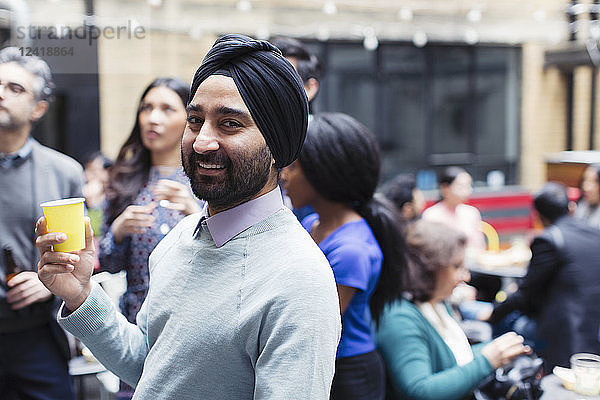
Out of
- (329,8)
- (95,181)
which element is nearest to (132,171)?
(95,181)

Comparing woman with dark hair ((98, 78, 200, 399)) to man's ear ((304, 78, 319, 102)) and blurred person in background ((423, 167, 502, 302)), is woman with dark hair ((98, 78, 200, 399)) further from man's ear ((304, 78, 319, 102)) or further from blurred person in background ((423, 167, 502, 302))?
blurred person in background ((423, 167, 502, 302))

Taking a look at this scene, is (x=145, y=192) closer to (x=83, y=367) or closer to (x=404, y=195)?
(x=83, y=367)

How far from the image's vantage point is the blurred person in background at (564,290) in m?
3.42

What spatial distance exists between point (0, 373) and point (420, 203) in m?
3.56

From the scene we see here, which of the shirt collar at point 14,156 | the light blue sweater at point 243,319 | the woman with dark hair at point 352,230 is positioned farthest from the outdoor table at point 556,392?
the shirt collar at point 14,156

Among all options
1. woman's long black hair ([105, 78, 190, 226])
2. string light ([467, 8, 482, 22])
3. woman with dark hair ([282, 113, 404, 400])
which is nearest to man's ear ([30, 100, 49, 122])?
woman's long black hair ([105, 78, 190, 226])

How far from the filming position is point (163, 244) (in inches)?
53.3

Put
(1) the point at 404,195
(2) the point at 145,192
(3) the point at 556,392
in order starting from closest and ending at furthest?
(2) the point at 145,192
(3) the point at 556,392
(1) the point at 404,195

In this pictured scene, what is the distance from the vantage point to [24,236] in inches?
86.0

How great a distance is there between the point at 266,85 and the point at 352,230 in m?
1.01

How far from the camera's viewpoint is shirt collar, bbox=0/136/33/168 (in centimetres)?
216

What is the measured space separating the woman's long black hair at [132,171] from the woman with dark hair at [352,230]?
55cm

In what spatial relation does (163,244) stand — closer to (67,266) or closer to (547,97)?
(67,266)

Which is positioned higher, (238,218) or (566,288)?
(238,218)
